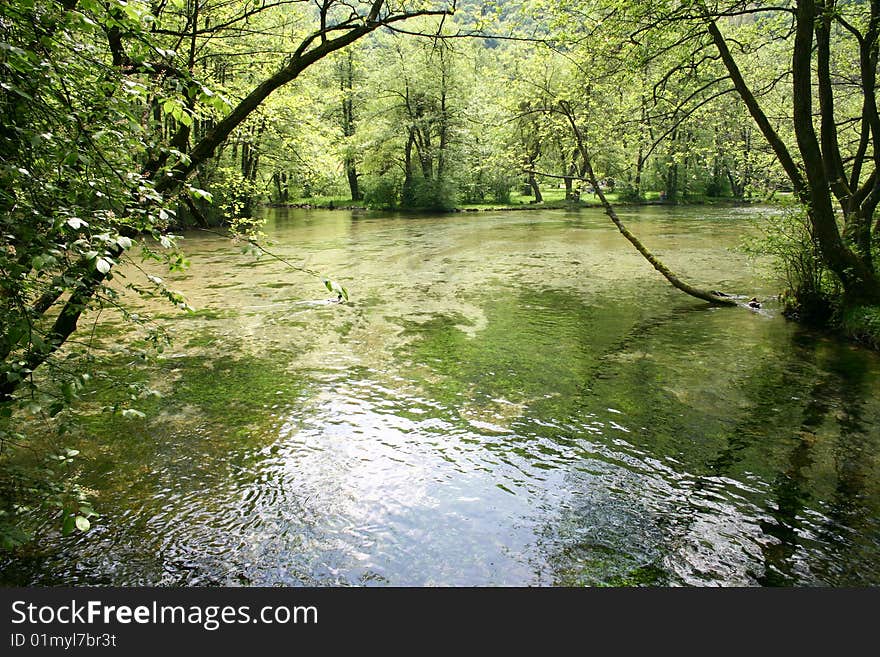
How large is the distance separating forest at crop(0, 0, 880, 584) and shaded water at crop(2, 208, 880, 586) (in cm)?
76

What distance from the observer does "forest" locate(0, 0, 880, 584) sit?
3.11 metres

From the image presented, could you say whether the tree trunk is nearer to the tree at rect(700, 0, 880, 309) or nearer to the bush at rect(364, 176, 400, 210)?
the tree at rect(700, 0, 880, 309)

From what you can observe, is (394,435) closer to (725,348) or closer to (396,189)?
(725,348)

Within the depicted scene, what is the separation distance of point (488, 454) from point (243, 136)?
18740 mm

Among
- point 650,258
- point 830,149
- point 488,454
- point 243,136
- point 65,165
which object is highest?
point 243,136

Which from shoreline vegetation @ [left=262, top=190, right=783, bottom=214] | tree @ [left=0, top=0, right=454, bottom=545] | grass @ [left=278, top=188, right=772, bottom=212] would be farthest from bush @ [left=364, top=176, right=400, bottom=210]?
tree @ [left=0, top=0, right=454, bottom=545]

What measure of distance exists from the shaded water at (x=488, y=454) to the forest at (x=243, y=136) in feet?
2.50

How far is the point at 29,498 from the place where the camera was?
535 centimetres

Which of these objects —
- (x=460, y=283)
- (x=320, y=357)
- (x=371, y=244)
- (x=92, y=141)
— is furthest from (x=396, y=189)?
(x=92, y=141)

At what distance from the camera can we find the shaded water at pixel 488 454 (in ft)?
15.4

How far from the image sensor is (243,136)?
69.6ft

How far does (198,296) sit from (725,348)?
41.2ft

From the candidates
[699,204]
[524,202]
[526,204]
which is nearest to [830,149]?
[526,204]

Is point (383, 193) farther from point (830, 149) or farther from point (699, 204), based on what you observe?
point (830, 149)
